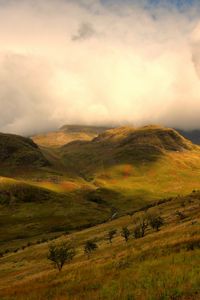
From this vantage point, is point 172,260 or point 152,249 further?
point 152,249

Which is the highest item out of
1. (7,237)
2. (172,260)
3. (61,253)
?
(172,260)

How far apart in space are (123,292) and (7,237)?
165669 mm

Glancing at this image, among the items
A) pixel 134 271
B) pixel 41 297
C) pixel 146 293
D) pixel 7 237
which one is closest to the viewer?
pixel 146 293

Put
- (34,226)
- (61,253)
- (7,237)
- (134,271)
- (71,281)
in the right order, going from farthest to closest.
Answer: (34,226) → (7,237) → (61,253) → (71,281) → (134,271)

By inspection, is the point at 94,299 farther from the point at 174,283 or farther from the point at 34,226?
the point at 34,226

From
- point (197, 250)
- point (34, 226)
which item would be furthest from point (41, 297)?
point (34, 226)

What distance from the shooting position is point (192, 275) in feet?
61.1

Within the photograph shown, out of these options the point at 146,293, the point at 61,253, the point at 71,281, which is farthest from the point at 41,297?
the point at 61,253

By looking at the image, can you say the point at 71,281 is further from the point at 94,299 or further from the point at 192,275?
the point at 192,275

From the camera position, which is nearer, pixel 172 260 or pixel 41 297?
pixel 41 297

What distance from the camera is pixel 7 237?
570ft

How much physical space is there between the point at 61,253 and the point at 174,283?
27460mm

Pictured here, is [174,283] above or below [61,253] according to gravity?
above

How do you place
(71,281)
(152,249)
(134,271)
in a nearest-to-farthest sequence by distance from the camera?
(134,271) → (71,281) → (152,249)
